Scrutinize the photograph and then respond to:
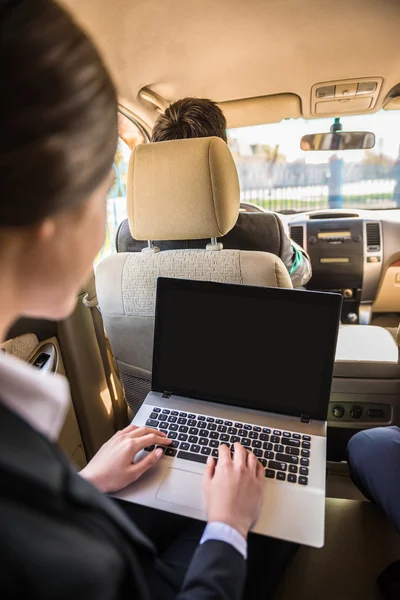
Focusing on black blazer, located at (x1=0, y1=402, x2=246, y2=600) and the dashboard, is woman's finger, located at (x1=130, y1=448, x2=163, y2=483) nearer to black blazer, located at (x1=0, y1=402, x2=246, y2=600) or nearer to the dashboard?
black blazer, located at (x1=0, y1=402, x2=246, y2=600)

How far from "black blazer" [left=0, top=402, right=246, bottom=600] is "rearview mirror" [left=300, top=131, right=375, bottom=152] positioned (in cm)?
282

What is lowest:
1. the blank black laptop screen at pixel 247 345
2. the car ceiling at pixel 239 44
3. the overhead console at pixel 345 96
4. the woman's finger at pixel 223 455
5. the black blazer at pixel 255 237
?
the woman's finger at pixel 223 455

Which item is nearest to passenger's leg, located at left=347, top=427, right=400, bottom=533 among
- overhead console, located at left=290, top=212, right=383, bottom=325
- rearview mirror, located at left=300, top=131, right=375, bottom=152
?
overhead console, located at left=290, top=212, right=383, bottom=325

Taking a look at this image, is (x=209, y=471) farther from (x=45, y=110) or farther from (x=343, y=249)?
(x=343, y=249)

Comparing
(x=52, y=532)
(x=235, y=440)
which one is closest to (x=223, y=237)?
(x=235, y=440)

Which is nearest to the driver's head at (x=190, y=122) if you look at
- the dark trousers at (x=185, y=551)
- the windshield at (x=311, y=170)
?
the dark trousers at (x=185, y=551)

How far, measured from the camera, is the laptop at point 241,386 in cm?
96

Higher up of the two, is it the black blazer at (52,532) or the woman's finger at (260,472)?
the black blazer at (52,532)

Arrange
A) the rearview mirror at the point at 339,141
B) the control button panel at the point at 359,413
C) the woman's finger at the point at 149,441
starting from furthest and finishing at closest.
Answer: the rearview mirror at the point at 339,141, the control button panel at the point at 359,413, the woman's finger at the point at 149,441

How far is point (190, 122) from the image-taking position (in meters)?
1.49

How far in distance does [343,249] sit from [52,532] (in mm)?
2975

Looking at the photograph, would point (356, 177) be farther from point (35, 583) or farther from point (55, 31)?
point (35, 583)

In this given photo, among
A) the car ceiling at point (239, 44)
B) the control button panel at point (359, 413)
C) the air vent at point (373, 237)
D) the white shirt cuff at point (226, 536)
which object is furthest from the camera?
the air vent at point (373, 237)

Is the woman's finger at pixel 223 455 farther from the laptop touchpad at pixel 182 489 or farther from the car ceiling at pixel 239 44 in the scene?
the car ceiling at pixel 239 44
